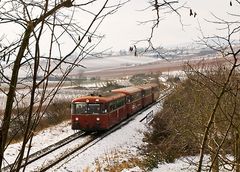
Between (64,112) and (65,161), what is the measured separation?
15.5m

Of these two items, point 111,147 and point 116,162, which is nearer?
point 116,162

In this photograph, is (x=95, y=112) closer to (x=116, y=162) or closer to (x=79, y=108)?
(x=79, y=108)

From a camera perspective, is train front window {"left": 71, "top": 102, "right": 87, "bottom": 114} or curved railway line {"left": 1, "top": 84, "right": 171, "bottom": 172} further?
train front window {"left": 71, "top": 102, "right": 87, "bottom": 114}

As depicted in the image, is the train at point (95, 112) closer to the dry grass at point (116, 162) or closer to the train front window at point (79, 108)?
the train front window at point (79, 108)

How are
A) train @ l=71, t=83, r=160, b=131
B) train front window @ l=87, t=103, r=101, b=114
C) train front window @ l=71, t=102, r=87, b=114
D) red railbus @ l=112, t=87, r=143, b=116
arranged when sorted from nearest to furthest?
1. train @ l=71, t=83, r=160, b=131
2. train front window @ l=87, t=103, r=101, b=114
3. train front window @ l=71, t=102, r=87, b=114
4. red railbus @ l=112, t=87, r=143, b=116

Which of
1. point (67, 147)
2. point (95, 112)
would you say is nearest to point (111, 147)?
point (67, 147)

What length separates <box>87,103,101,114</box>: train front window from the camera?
2286 cm

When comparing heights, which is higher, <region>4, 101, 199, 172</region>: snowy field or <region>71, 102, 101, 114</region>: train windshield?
<region>71, 102, 101, 114</region>: train windshield

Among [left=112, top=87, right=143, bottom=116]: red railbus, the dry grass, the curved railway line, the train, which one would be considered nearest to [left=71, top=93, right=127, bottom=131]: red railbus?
the train

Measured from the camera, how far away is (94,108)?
23062 millimetres

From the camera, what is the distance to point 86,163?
16.9 metres

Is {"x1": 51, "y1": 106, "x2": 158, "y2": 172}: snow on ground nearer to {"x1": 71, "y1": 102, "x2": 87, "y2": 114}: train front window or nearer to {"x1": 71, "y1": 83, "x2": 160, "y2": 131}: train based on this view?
{"x1": 71, "y1": 83, "x2": 160, "y2": 131}: train

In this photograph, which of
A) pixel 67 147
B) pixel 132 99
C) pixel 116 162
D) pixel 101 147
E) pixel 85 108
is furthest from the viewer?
pixel 132 99

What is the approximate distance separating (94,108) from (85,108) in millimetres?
654
